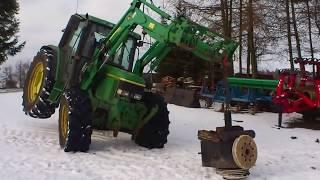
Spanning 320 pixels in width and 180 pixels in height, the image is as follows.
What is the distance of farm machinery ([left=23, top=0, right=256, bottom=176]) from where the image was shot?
8828 mm

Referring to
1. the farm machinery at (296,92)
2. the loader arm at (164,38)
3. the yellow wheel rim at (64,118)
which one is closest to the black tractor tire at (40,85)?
the yellow wheel rim at (64,118)

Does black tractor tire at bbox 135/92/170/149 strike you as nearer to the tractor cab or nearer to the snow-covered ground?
the snow-covered ground

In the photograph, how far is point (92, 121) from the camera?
32.7ft

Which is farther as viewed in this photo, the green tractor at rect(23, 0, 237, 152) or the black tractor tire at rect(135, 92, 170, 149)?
the black tractor tire at rect(135, 92, 170, 149)

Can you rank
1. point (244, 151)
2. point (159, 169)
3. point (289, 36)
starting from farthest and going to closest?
point (289, 36) → point (159, 169) → point (244, 151)

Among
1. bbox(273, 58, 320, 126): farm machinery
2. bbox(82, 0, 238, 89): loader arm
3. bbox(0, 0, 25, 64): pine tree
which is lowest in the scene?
bbox(273, 58, 320, 126): farm machinery

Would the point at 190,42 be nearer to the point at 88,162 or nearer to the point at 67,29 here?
→ the point at 88,162

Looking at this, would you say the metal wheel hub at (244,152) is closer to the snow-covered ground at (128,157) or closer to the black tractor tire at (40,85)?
the snow-covered ground at (128,157)

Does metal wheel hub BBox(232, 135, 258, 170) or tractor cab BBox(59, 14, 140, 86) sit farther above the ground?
tractor cab BBox(59, 14, 140, 86)

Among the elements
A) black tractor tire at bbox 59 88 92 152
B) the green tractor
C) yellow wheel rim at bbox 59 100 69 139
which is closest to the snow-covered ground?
Result: black tractor tire at bbox 59 88 92 152

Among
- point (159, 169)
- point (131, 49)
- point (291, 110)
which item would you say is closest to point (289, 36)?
point (291, 110)

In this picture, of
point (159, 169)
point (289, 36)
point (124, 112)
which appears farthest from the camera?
point (289, 36)

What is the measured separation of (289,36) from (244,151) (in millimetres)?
19995

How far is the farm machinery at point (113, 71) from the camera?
8828 millimetres
